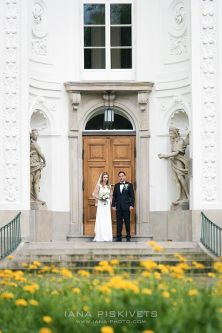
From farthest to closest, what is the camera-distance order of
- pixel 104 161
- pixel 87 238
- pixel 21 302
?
pixel 104 161 < pixel 87 238 < pixel 21 302

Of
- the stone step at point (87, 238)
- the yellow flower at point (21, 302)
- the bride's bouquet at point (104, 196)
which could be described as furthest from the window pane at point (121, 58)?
the yellow flower at point (21, 302)

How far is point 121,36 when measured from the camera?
24562 millimetres

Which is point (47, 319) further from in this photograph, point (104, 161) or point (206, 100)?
point (104, 161)

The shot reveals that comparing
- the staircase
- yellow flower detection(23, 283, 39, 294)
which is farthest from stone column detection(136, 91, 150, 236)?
yellow flower detection(23, 283, 39, 294)

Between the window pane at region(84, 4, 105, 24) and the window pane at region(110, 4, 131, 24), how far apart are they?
23 cm

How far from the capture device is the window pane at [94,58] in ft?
80.3

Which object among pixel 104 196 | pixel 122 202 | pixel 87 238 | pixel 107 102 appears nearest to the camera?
pixel 122 202

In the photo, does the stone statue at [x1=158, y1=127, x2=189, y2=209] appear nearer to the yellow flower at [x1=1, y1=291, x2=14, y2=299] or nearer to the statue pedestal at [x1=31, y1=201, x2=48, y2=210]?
the statue pedestal at [x1=31, y1=201, x2=48, y2=210]

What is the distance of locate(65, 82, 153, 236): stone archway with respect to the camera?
24.0 metres

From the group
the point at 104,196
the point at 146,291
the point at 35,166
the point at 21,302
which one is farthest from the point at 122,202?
the point at 146,291

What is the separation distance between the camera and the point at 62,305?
1022 cm

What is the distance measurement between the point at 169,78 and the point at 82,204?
3.78 metres

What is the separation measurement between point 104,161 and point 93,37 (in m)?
3.15

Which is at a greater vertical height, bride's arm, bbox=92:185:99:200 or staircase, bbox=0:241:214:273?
bride's arm, bbox=92:185:99:200
